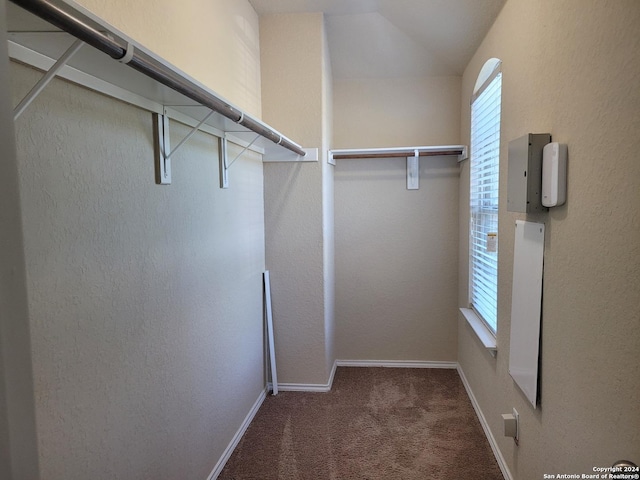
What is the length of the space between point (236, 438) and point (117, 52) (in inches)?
84.8

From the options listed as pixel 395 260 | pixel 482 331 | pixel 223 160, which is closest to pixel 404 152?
pixel 395 260

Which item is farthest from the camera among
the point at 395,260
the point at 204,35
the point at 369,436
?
the point at 395,260

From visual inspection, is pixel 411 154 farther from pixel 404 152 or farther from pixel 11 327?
pixel 11 327

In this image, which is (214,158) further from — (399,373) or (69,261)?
(399,373)

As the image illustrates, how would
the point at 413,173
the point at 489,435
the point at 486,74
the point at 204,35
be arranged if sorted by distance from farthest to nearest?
the point at 413,173 → the point at 486,74 → the point at 489,435 → the point at 204,35

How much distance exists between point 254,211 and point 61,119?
1704mm

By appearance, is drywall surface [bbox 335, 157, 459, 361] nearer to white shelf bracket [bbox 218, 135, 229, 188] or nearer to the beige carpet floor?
the beige carpet floor

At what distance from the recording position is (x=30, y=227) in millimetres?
968

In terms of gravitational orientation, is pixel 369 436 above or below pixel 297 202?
below

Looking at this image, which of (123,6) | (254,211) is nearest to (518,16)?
(123,6)

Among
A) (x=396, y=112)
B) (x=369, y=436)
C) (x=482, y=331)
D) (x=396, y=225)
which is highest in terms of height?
(x=396, y=112)

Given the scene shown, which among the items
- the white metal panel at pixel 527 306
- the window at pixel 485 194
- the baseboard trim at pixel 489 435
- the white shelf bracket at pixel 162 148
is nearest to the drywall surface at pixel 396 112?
the window at pixel 485 194

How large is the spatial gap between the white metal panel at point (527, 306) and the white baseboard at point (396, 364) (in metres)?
1.66

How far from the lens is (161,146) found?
1.53 m
